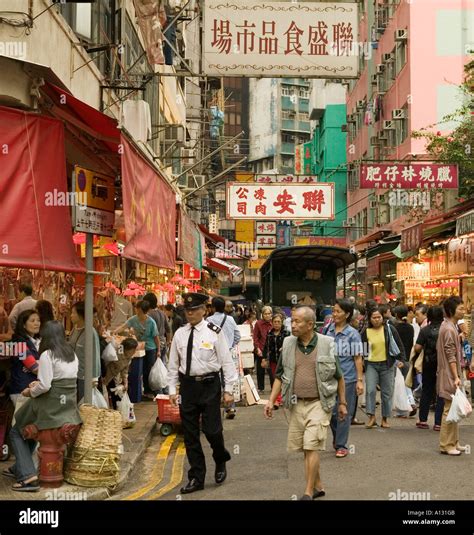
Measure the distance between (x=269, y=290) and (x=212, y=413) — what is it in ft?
62.3

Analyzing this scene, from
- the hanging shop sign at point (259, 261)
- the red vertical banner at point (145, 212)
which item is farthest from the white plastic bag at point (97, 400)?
the hanging shop sign at point (259, 261)

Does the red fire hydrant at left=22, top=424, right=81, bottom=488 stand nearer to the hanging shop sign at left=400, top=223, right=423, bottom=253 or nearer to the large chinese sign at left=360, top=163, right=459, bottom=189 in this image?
the large chinese sign at left=360, top=163, right=459, bottom=189

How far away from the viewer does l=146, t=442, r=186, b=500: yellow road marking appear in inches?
310

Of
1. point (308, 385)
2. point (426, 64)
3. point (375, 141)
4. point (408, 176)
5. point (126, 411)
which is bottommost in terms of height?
point (126, 411)

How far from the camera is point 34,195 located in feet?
26.2

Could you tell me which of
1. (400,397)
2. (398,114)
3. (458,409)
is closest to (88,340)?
(458,409)

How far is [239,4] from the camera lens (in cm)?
1324

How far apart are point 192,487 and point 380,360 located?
4.71 metres

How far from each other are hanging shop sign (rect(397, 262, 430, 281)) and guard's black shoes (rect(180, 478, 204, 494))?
65.3ft

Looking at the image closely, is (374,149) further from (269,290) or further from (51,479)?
(51,479)

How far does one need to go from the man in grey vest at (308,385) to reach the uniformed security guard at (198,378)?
2.50 ft

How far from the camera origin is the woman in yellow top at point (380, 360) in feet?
38.3

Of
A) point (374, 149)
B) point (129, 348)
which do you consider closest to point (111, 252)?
point (129, 348)

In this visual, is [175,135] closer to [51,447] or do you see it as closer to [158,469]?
[158,469]
